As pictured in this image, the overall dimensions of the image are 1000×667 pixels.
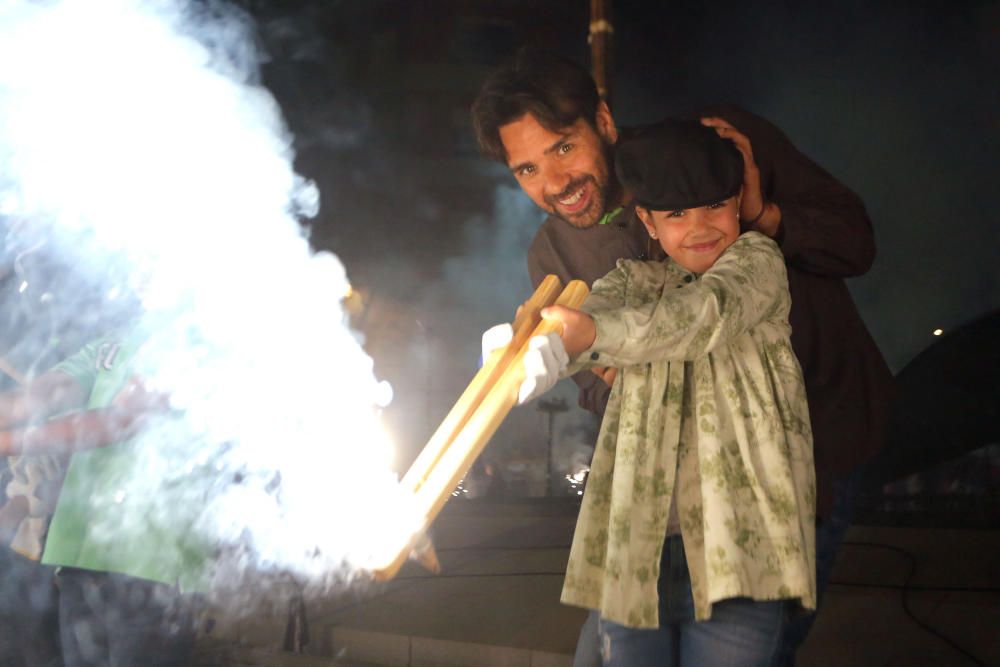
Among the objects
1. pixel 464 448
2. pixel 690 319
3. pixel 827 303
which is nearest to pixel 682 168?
pixel 690 319

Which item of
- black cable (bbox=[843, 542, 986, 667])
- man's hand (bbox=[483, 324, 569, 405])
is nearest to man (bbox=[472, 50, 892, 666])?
man's hand (bbox=[483, 324, 569, 405])

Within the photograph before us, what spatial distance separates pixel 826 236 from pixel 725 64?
2.84 meters

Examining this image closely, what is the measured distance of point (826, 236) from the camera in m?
1.82

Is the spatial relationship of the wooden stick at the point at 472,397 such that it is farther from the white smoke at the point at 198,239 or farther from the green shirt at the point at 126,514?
the green shirt at the point at 126,514

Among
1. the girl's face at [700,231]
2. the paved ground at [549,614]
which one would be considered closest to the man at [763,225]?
the girl's face at [700,231]

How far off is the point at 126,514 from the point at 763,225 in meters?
2.00

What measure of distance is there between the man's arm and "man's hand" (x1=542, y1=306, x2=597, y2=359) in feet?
2.01

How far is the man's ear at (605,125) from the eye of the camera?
7.59ft

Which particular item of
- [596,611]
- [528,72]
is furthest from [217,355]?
[596,611]

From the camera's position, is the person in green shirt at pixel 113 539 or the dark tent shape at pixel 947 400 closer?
the person in green shirt at pixel 113 539

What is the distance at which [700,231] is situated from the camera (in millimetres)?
1684

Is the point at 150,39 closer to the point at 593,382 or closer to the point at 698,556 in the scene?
the point at 593,382

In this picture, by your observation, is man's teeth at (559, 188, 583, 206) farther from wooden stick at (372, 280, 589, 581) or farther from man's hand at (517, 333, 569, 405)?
man's hand at (517, 333, 569, 405)

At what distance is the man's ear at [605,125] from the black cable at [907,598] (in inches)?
112
